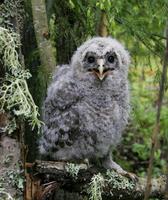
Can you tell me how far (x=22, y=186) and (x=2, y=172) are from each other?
0.13 m

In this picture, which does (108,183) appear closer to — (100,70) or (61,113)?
(61,113)

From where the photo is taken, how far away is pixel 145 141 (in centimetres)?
683

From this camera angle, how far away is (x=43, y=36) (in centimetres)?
326

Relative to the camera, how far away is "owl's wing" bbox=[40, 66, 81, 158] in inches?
122

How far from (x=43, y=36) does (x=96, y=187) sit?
106 cm

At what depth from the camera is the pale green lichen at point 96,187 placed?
275 cm

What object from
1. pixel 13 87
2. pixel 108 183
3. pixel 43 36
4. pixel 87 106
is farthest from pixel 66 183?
pixel 43 36

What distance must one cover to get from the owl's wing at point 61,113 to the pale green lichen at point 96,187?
36 centimetres

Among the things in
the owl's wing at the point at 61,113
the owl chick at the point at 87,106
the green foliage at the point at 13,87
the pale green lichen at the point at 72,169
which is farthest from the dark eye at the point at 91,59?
the pale green lichen at the point at 72,169

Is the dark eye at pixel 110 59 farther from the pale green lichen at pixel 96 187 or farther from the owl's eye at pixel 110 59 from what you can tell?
the pale green lichen at pixel 96 187

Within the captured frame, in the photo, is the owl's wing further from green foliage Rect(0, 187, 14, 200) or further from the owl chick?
green foliage Rect(0, 187, 14, 200)

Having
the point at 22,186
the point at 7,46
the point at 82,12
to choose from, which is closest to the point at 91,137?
the point at 22,186

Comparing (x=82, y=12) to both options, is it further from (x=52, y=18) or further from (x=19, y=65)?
(x=19, y=65)

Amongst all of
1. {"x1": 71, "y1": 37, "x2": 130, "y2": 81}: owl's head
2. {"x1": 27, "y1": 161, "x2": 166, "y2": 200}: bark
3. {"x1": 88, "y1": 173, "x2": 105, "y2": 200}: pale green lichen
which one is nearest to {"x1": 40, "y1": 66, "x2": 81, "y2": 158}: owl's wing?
{"x1": 71, "y1": 37, "x2": 130, "y2": 81}: owl's head
